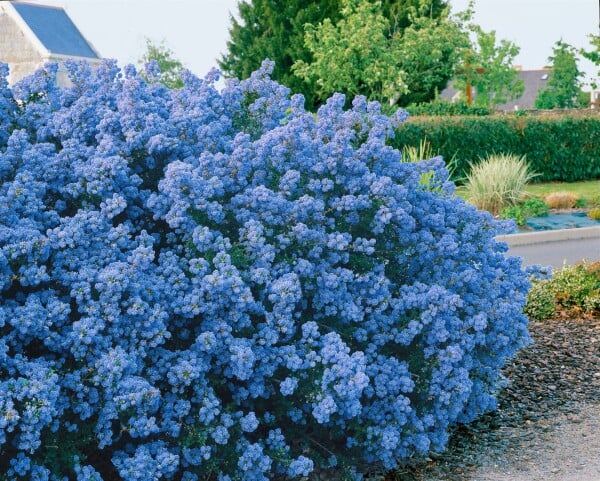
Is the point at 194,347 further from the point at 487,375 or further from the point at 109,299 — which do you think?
the point at 487,375

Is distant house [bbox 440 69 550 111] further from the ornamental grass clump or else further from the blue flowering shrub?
the blue flowering shrub

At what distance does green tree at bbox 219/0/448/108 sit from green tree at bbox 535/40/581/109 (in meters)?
15.9

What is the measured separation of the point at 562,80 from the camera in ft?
165

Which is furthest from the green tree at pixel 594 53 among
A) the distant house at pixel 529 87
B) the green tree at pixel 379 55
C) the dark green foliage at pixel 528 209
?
the distant house at pixel 529 87

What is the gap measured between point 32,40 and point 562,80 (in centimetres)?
3179

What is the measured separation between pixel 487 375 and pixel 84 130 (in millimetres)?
2714

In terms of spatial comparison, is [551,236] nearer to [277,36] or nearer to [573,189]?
[573,189]

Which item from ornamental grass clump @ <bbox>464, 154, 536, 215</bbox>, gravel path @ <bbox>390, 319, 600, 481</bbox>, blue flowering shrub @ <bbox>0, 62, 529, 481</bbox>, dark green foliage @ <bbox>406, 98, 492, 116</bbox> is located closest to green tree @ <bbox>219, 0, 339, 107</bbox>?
dark green foliage @ <bbox>406, 98, 492, 116</bbox>

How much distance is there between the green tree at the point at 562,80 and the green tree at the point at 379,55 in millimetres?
17367

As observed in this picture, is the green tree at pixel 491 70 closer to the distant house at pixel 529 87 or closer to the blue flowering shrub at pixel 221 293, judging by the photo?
the distant house at pixel 529 87

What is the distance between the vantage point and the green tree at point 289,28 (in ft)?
115

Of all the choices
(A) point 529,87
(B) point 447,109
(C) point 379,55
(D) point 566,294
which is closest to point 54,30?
(C) point 379,55

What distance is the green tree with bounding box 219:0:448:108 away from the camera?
35.0 m

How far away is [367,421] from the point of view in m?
4.25
